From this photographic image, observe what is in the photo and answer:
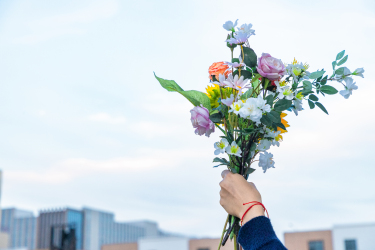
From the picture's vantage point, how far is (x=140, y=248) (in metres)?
30.2

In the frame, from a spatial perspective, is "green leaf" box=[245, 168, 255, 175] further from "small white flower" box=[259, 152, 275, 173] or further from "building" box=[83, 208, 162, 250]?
"building" box=[83, 208, 162, 250]

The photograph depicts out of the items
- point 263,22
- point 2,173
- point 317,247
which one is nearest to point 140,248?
point 317,247

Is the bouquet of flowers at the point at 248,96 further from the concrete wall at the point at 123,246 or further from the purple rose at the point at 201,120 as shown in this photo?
the concrete wall at the point at 123,246

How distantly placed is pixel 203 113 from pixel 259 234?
15.8 inches

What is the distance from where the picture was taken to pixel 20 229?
90.1 meters

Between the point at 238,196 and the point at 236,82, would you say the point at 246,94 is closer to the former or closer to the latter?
the point at 236,82

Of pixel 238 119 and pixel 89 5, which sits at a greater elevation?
pixel 89 5

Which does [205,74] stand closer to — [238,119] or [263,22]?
[238,119]

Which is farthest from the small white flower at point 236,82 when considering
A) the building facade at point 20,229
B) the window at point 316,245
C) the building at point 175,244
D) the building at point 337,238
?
the building facade at point 20,229

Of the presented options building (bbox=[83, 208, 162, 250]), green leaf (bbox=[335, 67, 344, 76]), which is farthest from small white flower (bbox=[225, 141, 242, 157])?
Answer: building (bbox=[83, 208, 162, 250])

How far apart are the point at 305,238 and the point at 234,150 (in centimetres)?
2424

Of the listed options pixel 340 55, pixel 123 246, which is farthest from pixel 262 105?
pixel 123 246

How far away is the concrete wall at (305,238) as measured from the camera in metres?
23.4

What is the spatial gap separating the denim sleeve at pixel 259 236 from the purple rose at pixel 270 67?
42cm
